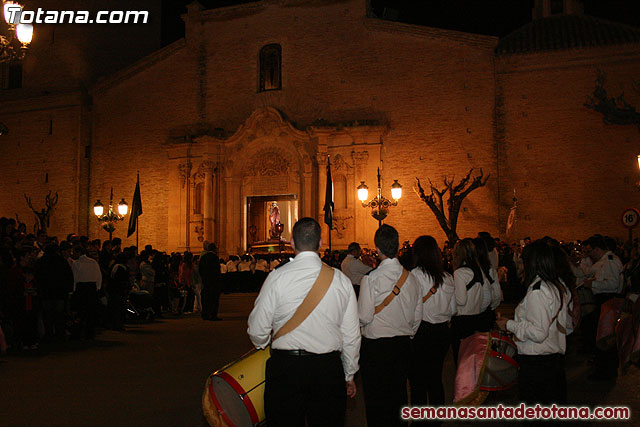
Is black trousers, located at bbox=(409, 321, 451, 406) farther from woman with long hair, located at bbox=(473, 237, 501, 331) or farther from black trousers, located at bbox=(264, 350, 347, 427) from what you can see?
black trousers, located at bbox=(264, 350, 347, 427)

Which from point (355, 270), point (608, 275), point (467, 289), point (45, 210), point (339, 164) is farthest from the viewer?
point (45, 210)

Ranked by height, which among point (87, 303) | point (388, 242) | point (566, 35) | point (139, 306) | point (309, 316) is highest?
point (566, 35)

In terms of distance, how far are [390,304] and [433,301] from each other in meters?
0.89

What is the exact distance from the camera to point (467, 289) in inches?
278

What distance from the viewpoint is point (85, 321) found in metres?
13.6

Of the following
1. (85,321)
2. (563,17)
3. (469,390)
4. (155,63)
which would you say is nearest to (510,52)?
(563,17)

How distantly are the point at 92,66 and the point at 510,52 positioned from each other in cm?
2011

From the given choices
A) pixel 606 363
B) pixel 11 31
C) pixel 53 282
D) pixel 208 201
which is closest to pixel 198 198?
pixel 208 201

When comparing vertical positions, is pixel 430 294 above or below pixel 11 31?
below

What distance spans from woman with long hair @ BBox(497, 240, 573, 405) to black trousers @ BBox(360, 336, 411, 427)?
0.96m

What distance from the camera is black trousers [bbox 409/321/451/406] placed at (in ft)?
20.2

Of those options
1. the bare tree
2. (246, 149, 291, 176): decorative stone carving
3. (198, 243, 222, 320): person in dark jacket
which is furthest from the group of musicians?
the bare tree

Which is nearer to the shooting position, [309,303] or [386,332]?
[309,303]

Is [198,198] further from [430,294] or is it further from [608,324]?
[430,294]
